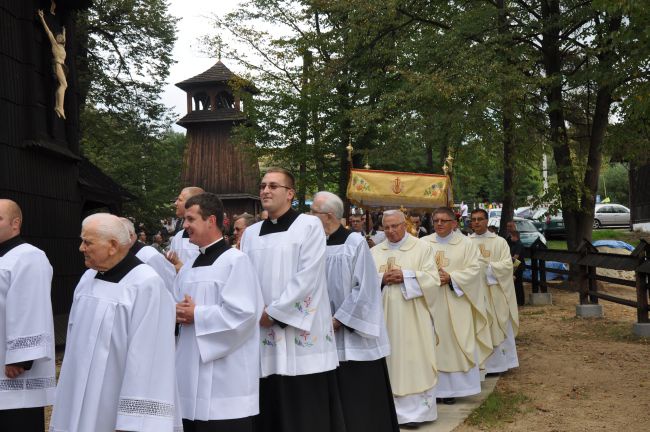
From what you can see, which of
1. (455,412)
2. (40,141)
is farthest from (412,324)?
(40,141)

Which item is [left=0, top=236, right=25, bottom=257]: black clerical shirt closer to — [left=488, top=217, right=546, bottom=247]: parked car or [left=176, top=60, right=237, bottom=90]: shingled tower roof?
[left=488, top=217, right=546, bottom=247]: parked car

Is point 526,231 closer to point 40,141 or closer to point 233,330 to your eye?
point 40,141

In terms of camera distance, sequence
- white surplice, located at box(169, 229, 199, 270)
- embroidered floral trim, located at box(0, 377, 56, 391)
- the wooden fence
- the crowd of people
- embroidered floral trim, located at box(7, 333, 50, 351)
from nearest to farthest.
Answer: the crowd of people, embroidered floral trim, located at box(7, 333, 50, 351), embroidered floral trim, located at box(0, 377, 56, 391), white surplice, located at box(169, 229, 199, 270), the wooden fence

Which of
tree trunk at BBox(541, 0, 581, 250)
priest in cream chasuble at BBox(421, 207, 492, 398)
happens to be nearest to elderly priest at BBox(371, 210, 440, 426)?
priest in cream chasuble at BBox(421, 207, 492, 398)

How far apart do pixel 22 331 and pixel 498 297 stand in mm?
7326

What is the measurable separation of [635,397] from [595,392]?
465 millimetres

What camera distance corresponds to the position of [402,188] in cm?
1284

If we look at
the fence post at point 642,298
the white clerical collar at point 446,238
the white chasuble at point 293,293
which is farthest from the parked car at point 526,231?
the white chasuble at point 293,293

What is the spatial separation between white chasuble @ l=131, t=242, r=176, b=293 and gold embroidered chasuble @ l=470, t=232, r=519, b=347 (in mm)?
5582

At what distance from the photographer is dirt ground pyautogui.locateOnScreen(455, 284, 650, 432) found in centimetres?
782

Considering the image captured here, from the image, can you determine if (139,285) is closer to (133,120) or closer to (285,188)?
(285,188)

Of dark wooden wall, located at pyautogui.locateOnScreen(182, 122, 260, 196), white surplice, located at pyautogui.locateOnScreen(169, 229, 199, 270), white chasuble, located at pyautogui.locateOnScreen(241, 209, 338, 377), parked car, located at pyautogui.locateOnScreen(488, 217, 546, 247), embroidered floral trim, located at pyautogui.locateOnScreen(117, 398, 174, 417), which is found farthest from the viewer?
dark wooden wall, located at pyautogui.locateOnScreen(182, 122, 260, 196)

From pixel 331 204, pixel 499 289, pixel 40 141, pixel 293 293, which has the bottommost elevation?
pixel 499 289

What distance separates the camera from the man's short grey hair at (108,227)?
413 centimetres
